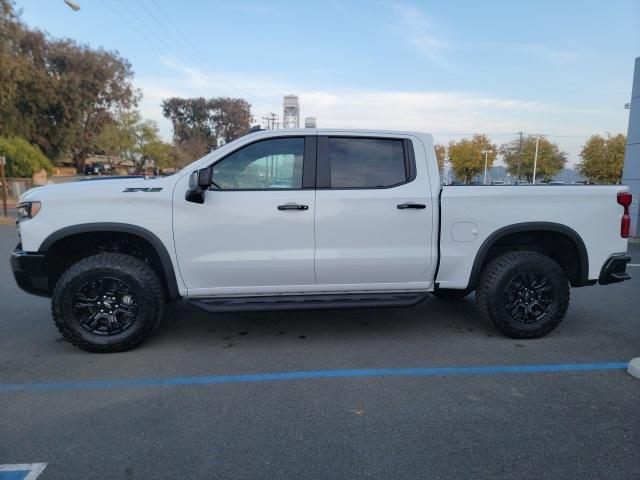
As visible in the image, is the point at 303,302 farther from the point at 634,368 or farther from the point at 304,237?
the point at 634,368

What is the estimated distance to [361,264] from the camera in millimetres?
4383

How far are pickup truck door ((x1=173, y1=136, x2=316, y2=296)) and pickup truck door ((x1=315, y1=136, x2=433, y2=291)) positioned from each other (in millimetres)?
150

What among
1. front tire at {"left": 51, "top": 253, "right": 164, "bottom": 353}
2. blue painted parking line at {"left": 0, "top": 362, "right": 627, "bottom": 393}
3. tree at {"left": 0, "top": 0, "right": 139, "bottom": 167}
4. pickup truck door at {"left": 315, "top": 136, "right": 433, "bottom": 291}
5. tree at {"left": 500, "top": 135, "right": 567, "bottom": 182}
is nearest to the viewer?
blue painted parking line at {"left": 0, "top": 362, "right": 627, "bottom": 393}

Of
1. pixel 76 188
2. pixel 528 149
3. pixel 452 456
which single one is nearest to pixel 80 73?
pixel 76 188

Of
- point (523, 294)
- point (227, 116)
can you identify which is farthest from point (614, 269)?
point (227, 116)

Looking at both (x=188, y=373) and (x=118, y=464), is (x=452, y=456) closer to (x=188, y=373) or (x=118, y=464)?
(x=118, y=464)

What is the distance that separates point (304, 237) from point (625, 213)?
3.11 metres

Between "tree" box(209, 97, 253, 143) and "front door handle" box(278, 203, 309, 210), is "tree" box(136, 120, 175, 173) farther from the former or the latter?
"front door handle" box(278, 203, 309, 210)

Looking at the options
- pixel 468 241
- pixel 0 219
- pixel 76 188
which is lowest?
pixel 0 219

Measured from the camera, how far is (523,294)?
4.63 metres

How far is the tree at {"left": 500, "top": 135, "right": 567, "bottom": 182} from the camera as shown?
2641 inches

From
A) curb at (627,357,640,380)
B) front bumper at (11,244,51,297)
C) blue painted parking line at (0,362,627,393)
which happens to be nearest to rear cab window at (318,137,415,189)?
blue painted parking line at (0,362,627,393)

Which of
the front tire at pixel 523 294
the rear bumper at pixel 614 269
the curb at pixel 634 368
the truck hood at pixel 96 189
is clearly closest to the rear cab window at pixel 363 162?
the front tire at pixel 523 294

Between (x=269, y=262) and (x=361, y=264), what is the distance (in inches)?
33.1
